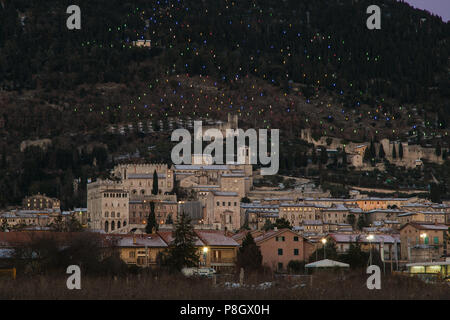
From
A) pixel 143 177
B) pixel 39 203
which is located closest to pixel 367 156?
pixel 143 177

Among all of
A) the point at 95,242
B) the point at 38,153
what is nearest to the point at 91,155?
the point at 38,153

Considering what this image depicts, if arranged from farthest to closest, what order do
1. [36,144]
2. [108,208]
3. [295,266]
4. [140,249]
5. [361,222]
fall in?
[36,144], [361,222], [108,208], [140,249], [295,266]

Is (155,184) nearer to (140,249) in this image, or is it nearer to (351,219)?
(351,219)

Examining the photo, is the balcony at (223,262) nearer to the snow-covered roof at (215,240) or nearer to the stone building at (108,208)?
the snow-covered roof at (215,240)

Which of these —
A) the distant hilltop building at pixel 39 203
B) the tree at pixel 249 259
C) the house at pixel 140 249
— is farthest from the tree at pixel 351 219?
the tree at pixel 249 259

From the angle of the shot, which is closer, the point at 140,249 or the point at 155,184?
the point at 140,249

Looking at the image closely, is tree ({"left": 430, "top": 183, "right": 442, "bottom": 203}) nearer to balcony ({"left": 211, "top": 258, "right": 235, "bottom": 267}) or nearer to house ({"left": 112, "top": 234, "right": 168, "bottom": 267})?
house ({"left": 112, "top": 234, "right": 168, "bottom": 267})
